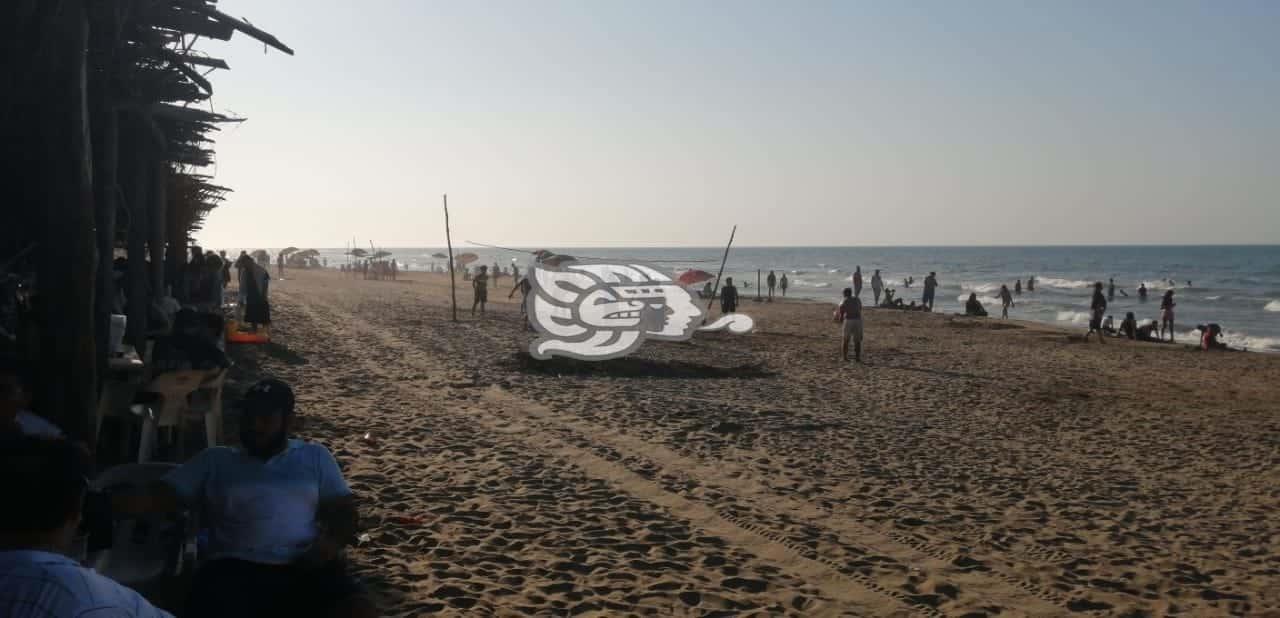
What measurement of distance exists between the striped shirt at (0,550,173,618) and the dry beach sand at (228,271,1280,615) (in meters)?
2.97

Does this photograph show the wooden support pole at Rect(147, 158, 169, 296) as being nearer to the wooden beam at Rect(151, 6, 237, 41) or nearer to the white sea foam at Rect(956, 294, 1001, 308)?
the wooden beam at Rect(151, 6, 237, 41)

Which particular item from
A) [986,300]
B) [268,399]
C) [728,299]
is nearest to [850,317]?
[728,299]

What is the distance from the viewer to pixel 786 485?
7594 millimetres

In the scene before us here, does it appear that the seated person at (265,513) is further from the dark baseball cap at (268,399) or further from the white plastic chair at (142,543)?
the white plastic chair at (142,543)

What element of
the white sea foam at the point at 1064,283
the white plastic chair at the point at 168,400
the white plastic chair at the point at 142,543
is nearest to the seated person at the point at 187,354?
the white plastic chair at the point at 168,400

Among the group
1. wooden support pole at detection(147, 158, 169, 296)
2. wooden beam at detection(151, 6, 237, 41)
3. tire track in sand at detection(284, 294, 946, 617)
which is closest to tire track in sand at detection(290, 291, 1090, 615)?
tire track in sand at detection(284, 294, 946, 617)

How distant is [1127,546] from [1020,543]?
2.37 feet

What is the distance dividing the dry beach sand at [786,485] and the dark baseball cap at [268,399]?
66.4 inches

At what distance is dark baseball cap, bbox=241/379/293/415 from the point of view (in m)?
3.35

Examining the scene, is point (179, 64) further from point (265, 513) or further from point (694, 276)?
point (694, 276)

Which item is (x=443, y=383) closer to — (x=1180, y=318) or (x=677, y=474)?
(x=677, y=474)

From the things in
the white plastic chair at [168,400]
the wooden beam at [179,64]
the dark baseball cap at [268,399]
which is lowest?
the white plastic chair at [168,400]

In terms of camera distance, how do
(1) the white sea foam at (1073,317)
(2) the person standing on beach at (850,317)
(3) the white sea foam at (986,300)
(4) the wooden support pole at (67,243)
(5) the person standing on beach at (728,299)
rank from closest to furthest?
(4) the wooden support pole at (67,243), (2) the person standing on beach at (850,317), (5) the person standing on beach at (728,299), (1) the white sea foam at (1073,317), (3) the white sea foam at (986,300)
